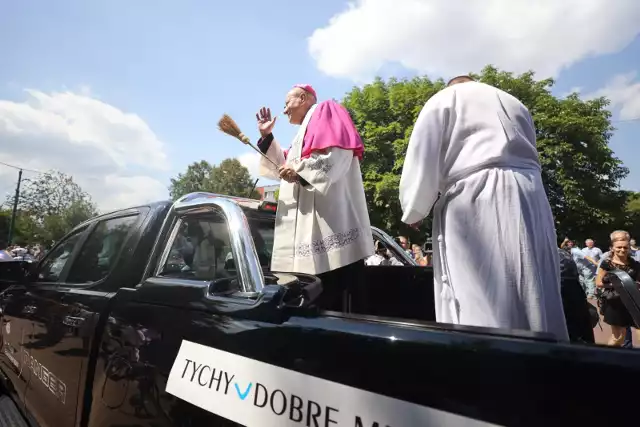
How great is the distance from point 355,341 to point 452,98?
1.26m

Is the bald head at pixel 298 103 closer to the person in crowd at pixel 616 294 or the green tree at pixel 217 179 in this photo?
the person in crowd at pixel 616 294

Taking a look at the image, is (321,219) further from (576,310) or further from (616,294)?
(616,294)

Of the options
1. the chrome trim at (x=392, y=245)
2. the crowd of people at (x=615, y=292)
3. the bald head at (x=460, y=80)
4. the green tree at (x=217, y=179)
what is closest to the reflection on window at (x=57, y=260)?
the chrome trim at (x=392, y=245)

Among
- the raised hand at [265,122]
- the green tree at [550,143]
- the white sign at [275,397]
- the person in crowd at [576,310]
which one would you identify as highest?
the green tree at [550,143]

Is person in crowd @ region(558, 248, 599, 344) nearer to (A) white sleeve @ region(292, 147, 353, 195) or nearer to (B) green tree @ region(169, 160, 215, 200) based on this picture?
(A) white sleeve @ region(292, 147, 353, 195)

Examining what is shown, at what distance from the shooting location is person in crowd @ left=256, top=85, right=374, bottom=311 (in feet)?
7.09

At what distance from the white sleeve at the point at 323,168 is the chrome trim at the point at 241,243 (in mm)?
522

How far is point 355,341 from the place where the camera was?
1.04 m

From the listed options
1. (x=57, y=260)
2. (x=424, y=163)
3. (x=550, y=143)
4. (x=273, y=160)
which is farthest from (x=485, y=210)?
(x=550, y=143)

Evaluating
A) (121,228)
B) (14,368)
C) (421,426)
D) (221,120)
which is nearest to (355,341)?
(421,426)

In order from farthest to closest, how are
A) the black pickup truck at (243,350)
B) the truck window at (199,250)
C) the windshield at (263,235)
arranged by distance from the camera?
the windshield at (263,235)
the truck window at (199,250)
the black pickup truck at (243,350)

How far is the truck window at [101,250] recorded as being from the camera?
223 centimetres

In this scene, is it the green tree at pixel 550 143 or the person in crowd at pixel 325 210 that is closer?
the person in crowd at pixel 325 210

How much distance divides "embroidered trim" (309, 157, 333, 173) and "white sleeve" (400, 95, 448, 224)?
46 cm
